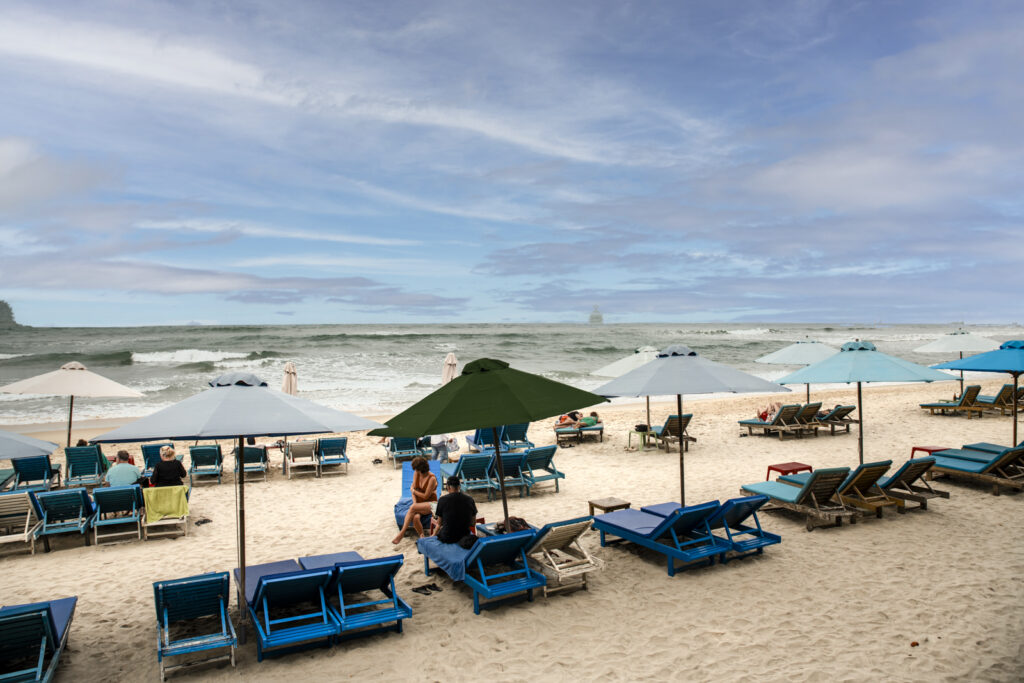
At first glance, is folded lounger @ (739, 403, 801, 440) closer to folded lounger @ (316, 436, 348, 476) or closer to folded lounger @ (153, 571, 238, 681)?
folded lounger @ (316, 436, 348, 476)

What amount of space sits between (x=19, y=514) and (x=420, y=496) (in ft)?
16.0

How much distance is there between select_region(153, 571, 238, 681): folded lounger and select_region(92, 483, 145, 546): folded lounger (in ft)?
11.3

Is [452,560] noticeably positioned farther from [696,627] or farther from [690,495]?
[690,495]

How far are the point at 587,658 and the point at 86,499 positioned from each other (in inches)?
255

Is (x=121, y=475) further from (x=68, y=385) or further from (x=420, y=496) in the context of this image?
(x=420, y=496)

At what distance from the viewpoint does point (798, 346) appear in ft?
46.5

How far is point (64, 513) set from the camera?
742 cm

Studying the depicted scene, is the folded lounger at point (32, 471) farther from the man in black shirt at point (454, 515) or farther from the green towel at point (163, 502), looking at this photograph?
the man in black shirt at point (454, 515)

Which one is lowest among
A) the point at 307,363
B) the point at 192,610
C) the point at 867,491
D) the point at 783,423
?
the point at 192,610

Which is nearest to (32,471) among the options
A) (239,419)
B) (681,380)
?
(239,419)

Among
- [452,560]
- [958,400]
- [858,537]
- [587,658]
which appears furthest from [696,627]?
[958,400]

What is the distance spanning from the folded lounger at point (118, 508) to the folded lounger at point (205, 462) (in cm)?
274

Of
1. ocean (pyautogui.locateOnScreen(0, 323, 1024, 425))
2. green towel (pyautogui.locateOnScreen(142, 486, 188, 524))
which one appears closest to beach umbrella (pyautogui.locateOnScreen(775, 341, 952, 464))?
green towel (pyautogui.locateOnScreen(142, 486, 188, 524))

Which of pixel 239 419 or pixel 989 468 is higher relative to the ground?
pixel 239 419
